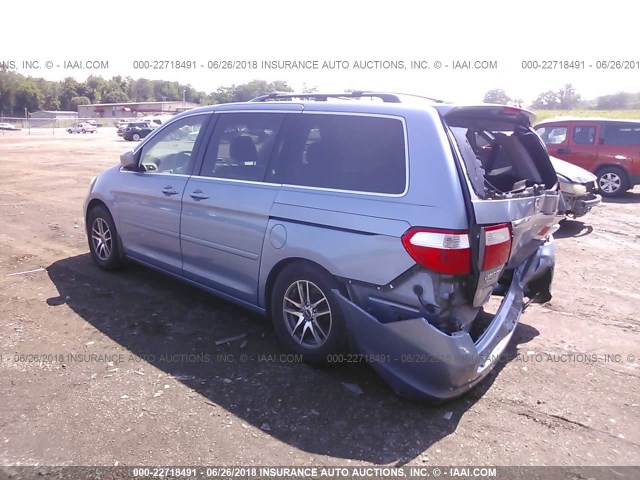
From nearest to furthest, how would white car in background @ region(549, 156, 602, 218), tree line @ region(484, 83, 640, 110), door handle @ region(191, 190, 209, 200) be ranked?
door handle @ region(191, 190, 209, 200) < white car in background @ region(549, 156, 602, 218) < tree line @ region(484, 83, 640, 110)

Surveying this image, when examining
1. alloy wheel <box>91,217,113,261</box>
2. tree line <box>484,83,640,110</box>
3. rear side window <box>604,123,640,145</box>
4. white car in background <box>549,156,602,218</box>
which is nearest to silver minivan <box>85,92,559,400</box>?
alloy wheel <box>91,217,113,261</box>

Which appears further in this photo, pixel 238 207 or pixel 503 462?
pixel 238 207

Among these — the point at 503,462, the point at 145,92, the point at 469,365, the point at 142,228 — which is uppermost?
the point at 145,92

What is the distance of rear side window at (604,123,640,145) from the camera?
40.5 feet

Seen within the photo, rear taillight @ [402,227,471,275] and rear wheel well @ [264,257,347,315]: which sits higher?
rear taillight @ [402,227,471,275]

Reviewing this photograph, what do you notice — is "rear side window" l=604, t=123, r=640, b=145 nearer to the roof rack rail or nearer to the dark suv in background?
the dark suv in background

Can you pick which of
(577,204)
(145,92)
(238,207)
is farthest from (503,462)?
(145,92)

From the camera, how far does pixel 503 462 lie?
289cm

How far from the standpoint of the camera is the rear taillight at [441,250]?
9.98 feet

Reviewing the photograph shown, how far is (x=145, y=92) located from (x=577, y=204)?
410ft

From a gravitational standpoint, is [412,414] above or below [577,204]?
below

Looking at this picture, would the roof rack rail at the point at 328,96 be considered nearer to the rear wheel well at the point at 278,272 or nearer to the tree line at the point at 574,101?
the rear wheel well at the point at 278,272

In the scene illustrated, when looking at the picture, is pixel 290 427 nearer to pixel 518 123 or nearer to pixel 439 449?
pixel 439 449

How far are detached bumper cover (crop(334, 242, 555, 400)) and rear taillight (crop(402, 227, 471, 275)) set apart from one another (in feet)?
1.17
